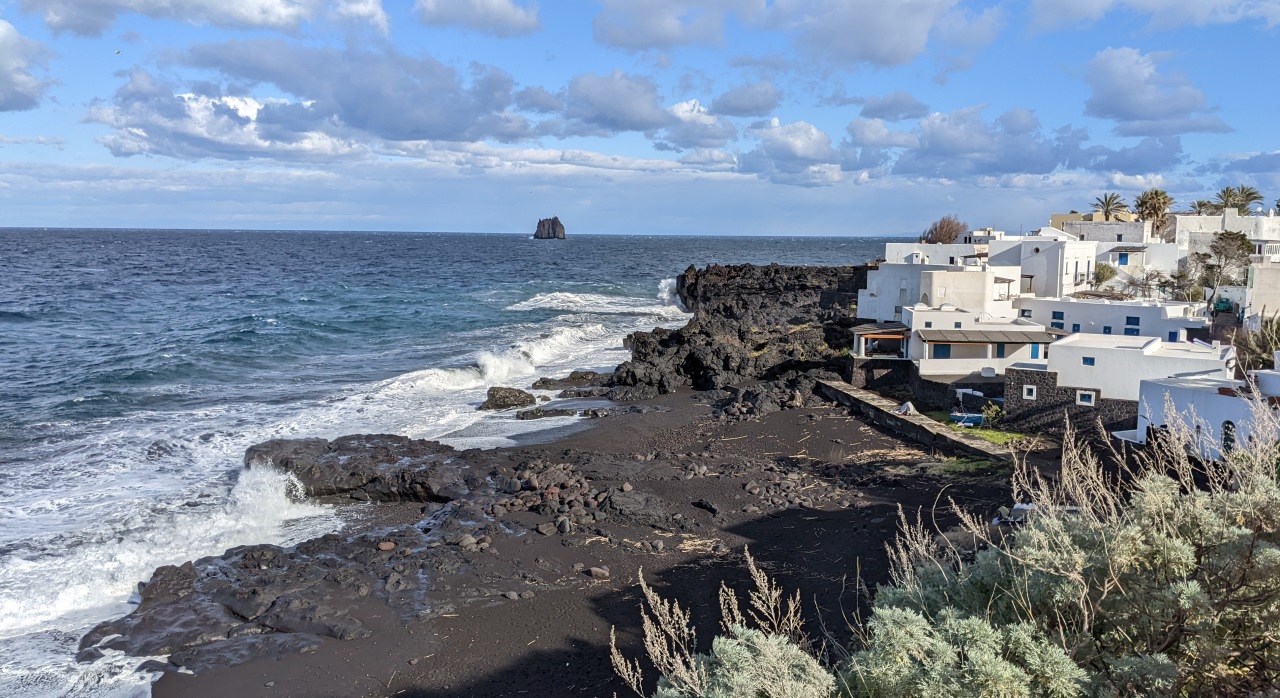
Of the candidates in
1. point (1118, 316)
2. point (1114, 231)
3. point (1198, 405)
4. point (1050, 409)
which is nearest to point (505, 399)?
point (1050, 409)

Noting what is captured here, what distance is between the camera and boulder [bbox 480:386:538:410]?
30.4 meters

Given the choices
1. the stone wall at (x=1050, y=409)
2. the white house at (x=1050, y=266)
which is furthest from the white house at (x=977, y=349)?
the white house at (x=1050, y=266)

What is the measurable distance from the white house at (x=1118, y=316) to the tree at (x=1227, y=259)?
8.41m

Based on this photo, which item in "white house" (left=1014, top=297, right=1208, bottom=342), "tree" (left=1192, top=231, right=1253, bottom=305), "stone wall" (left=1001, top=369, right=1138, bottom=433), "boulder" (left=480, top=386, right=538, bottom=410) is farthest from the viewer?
"tree" (left=1192, top=231, right=1253, bottom=305)

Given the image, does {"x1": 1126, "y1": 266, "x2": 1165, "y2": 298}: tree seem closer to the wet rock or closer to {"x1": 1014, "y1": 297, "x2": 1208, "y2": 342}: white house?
{"x1": 1014, "y1": 297, "x2": 1208, "y2": 342}: white house

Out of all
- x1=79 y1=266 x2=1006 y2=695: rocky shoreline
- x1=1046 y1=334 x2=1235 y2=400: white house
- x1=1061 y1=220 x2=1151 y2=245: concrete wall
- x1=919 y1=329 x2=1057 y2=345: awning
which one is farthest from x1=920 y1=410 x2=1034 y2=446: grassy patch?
x1=1061 y1=220 x2=1151 y2=245: concrete wall

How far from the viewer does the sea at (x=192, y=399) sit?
612 inches

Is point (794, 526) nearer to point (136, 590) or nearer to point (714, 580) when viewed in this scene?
point (714, 580)

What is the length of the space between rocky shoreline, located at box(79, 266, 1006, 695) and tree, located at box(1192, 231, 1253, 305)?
70.6ft

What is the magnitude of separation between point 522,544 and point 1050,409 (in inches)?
569

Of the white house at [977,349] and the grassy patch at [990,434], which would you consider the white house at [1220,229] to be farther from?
the grassy patch at [990,434]

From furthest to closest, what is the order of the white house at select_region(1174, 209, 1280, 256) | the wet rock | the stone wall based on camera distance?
the white house at select_region(1174, 209, 1280, 256), the wet rock, the stone wall

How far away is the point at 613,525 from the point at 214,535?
26.9 feet

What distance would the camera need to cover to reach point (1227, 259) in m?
37.4
